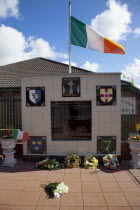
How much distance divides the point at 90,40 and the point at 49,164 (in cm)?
510

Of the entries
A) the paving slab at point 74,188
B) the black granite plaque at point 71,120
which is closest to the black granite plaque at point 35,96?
the black granite plaque at point 71,120

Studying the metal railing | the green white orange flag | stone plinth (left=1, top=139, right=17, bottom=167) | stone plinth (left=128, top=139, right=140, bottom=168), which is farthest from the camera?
the metal railing

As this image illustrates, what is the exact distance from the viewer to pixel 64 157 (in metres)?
6.69

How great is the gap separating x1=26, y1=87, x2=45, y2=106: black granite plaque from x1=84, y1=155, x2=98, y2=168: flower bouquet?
2663mm

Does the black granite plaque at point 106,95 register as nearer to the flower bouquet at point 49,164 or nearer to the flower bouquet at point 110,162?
the flower bouquet at point 110,162

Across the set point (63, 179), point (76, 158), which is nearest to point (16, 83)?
point (76, 158)

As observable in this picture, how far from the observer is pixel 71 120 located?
6867mm

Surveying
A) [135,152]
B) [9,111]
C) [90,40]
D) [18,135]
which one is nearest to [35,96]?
[18,135]

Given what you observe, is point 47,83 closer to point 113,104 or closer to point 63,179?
point 113,104

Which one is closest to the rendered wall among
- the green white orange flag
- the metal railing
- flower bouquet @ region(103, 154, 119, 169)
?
flower bouquet @ region(103, 154, 119, 169)

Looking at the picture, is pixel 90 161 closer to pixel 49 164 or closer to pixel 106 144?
pixel 106 144

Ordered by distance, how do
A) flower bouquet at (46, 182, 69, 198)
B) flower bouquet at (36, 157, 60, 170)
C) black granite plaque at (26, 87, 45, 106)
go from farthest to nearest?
black granite plaque at (26, 87, 45, 106) < flower bouquet at (36, 157, 60, 170) < flower bouquet at (46, 182, 69, 198)

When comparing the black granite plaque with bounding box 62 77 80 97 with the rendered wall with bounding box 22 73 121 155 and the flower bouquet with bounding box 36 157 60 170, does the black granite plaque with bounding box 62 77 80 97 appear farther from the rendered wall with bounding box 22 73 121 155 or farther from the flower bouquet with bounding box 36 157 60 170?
the flower bouquet with bounding box 36 157 60 170

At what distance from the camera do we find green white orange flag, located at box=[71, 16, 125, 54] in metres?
6.89
